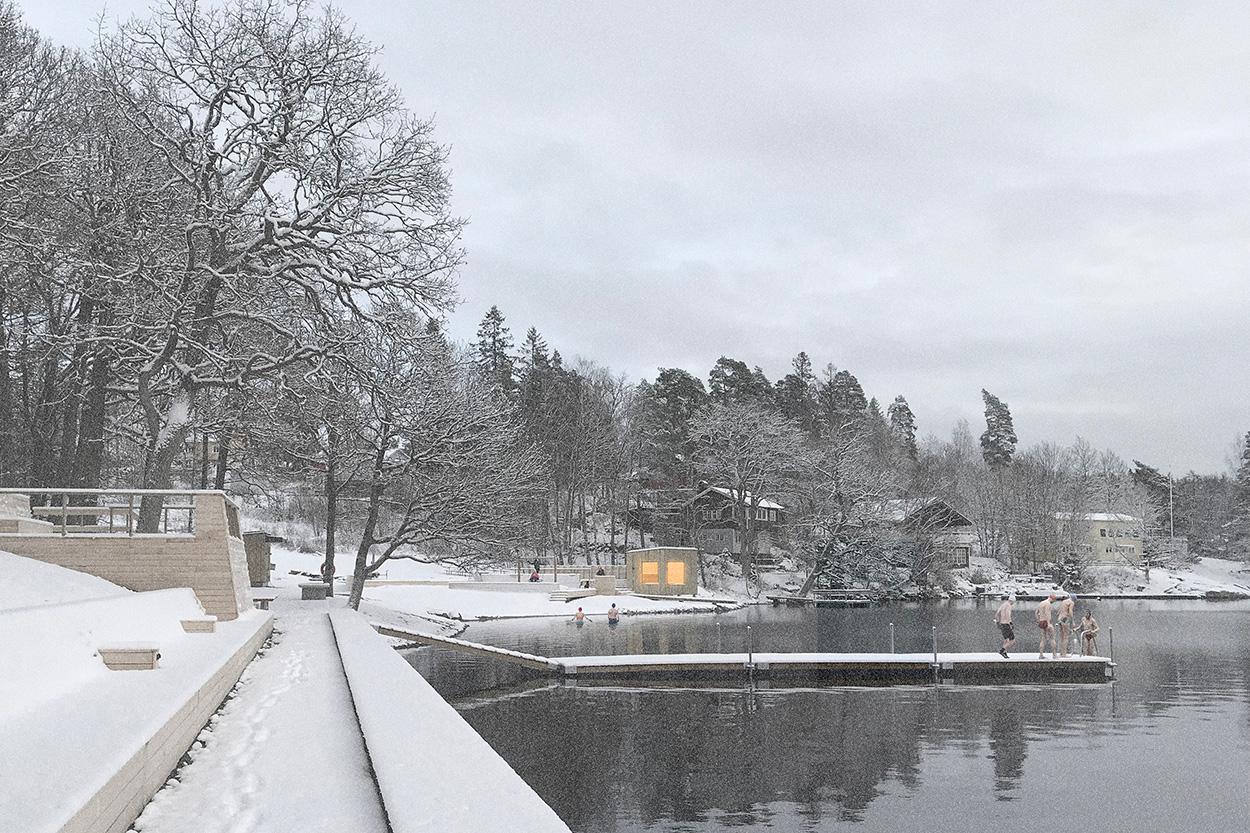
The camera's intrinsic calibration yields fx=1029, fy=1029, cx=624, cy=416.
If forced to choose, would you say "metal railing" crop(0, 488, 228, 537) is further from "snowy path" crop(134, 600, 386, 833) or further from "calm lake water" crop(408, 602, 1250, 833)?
"snowy path" crop(134, 600, 386, 833)

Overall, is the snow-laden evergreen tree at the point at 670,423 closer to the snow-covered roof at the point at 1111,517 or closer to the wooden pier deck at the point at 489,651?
the snow-covered roof at the point at 1111,517

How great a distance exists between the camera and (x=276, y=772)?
24.5 ft

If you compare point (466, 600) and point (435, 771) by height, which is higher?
point (435, 771)

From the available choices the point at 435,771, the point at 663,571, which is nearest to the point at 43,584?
the point at 435,771

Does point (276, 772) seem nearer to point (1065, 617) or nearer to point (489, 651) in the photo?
point (489, 651)

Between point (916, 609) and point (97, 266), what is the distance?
154 ft

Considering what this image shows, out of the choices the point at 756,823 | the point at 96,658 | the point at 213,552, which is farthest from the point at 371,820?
the point at 213,552

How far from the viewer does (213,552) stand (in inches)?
738

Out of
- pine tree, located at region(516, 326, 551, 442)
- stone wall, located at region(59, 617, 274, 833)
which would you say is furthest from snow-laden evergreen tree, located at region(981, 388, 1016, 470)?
stone wall, located at region(59, 617, 274, 833)

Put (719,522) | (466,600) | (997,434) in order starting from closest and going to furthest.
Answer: (466,600) < (719,522) < (997,434)

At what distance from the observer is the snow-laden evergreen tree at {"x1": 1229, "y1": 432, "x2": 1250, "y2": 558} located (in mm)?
92225

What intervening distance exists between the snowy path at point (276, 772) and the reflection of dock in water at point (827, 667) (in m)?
13.9

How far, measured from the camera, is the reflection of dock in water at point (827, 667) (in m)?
25.8

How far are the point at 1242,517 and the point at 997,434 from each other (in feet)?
119
